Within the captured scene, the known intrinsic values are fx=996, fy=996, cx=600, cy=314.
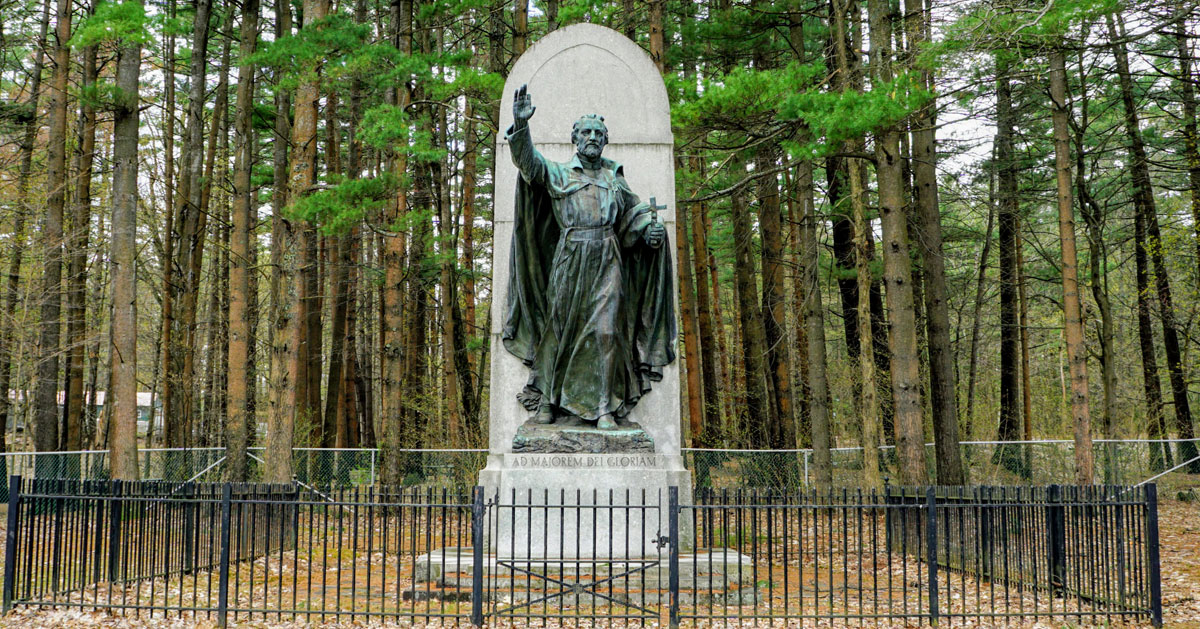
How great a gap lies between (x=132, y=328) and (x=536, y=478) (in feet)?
26.9

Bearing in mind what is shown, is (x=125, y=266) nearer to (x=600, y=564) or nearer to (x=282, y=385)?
(x=282, y=385)

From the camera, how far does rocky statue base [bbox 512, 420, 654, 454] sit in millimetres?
8586

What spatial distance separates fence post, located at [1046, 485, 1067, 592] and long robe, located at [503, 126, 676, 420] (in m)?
3.37

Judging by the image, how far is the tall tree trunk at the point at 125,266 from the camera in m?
13.7

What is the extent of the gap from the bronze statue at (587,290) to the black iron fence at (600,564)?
96 cm

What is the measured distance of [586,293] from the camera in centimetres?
883

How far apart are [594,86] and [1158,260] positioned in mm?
14428

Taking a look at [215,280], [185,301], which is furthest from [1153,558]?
[215,280]

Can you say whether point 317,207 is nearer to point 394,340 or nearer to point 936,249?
point 394,340

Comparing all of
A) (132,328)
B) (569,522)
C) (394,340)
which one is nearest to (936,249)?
(394,340)

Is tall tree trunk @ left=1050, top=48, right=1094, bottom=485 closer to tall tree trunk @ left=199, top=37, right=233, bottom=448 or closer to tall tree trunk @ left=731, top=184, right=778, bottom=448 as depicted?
tall tree trunk @ left=731, top=184, right=778, bottom=448

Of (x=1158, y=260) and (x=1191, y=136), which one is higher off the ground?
(x=1191, y=136)

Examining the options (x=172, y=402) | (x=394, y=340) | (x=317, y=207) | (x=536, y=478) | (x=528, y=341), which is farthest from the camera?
(x=172, y=402)

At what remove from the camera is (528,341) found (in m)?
9.17
